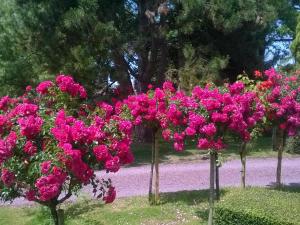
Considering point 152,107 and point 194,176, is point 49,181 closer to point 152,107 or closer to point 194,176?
point 152,107

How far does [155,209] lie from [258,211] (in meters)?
2.75

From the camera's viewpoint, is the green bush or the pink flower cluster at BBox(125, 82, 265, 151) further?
the pink flower cluster at BBox(125, 82, 265, 151)

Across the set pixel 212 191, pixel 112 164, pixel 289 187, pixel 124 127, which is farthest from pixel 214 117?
pixel 289 187

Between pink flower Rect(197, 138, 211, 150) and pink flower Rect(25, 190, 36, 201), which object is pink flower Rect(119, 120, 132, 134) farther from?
pink flower Rect(197, 138, 211, 150)

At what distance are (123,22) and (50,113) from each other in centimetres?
1058

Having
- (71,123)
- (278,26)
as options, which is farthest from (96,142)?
(278,26)

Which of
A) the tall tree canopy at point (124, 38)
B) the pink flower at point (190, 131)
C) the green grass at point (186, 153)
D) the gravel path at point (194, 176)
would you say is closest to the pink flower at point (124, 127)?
the pink flower at point (190, 131)

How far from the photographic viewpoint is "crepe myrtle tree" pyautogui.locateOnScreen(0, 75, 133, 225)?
182 inches

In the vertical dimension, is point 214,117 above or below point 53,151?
above

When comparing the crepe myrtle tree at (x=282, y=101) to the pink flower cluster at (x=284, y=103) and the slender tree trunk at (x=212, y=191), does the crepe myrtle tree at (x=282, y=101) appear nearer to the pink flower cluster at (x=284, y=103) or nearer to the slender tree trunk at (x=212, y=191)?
the pink flower cluster at (x=284, y=103)

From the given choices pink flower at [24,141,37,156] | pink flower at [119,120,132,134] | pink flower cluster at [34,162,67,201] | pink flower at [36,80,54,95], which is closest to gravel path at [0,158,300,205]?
pink flower at [36,80,54,95]

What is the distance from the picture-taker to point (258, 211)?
6035mm

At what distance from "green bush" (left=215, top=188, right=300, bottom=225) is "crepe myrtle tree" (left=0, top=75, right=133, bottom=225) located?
1680 mm

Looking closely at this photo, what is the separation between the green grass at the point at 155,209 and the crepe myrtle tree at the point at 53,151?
6.97ft
